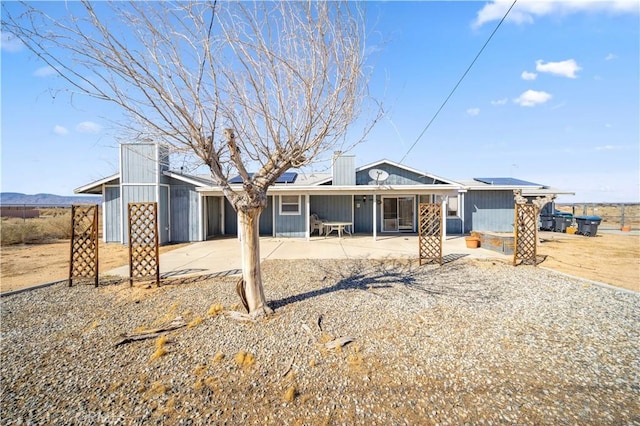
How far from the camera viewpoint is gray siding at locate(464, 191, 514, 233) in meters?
14.5

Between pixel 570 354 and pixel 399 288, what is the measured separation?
108 inches

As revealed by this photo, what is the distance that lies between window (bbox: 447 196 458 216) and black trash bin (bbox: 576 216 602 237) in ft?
20.1

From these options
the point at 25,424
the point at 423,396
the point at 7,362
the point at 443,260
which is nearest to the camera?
the point at 25,424

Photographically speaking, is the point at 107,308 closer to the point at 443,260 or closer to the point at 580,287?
the point at 443,260

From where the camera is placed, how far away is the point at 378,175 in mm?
12922

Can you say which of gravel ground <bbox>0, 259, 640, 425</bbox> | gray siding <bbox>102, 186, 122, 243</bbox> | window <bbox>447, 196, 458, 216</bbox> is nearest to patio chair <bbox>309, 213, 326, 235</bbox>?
window <bbox>447, 196, 458, 216</bbox>

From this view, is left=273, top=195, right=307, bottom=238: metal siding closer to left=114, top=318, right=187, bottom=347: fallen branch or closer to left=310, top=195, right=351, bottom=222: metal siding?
left=310, top=195, right=351, bottom=222: metal siding

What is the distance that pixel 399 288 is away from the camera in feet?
18.4

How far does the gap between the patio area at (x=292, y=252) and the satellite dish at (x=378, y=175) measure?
2843mm

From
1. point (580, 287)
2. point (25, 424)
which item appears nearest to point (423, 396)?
point (25, 424)

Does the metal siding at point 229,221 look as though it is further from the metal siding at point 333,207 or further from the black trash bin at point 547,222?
the black trash bin at point 547,222

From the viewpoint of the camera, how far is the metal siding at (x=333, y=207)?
46.1 feet

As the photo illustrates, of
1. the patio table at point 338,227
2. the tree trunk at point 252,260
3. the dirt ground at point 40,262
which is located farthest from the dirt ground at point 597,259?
the dirt ground at point 40,262

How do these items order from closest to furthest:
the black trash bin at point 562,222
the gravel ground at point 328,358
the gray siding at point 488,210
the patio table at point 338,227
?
the gravel ground at point 328,358, the patio table at point 338,227, the gray siding at point 488,210, the black trash bin at point 562,222
